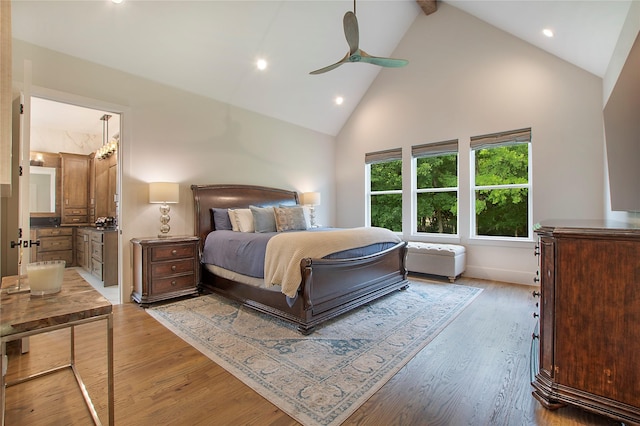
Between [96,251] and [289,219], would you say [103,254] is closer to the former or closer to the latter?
[96,251]

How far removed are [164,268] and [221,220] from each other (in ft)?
3.48

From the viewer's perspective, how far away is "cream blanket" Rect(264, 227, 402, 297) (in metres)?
2.70

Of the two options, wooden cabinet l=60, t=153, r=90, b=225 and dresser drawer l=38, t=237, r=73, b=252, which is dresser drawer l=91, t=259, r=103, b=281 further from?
wooden cabinet l=60, t=153, r=90, b=225

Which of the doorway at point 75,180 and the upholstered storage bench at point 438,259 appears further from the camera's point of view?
the doorway at point 75,180

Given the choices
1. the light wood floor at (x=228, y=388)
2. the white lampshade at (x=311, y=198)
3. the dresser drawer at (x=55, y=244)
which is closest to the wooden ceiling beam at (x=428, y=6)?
the white lampshade at (x=311, y=198)

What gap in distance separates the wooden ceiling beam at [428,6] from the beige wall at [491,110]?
0.37ft

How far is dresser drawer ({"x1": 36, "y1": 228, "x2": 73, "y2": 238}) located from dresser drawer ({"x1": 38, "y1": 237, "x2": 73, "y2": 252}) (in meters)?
0.08

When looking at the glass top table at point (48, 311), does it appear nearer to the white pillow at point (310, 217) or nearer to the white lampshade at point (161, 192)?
the white lampshade at point (161, 192)

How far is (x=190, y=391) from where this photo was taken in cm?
190

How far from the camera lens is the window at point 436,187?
211 inches

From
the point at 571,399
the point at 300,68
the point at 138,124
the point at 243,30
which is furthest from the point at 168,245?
the point at 571,399

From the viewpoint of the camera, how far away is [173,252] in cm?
373

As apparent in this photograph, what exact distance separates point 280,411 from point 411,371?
971mm

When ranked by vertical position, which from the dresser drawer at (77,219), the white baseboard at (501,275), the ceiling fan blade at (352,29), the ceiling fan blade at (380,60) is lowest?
the white baseboard at (501,275)
